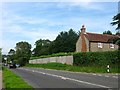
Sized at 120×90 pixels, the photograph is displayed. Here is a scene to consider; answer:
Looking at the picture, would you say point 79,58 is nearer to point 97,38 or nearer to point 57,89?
point 97,38

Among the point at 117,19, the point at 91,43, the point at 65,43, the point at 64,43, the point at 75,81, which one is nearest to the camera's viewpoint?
the point at 75,81

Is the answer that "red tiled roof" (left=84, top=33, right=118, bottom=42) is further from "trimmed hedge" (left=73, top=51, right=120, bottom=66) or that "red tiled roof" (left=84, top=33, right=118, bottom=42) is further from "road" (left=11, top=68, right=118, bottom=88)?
"road" (left=11, top=68, right=118, bottom=88)

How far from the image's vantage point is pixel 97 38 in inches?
2854

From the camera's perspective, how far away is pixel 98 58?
45031 mm

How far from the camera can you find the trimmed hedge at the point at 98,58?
4166 centimetres

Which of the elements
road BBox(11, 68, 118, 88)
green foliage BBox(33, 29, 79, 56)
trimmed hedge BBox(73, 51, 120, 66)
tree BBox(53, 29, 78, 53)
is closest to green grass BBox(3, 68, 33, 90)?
road BBox(11, 68, 118, 88)

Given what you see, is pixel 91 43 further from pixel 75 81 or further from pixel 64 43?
pixel 64 43

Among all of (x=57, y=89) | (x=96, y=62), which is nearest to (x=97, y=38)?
(x=96, y=62)

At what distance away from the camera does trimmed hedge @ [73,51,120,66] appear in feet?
137

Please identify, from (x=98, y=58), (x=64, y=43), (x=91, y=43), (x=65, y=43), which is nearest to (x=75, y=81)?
(x=98, y=58)

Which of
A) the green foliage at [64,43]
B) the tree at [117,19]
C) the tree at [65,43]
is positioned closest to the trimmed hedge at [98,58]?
the tree at [117,19]

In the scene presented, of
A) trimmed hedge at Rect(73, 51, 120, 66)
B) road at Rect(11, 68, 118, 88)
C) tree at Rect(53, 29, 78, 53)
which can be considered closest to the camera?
road at Rect(11, 68, 118, 88)

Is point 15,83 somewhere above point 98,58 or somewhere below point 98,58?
below

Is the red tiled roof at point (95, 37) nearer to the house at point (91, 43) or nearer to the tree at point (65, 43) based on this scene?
the house at point (91, 43)
